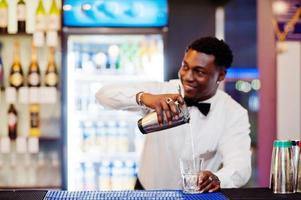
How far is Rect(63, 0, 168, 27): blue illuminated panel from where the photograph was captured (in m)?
4.37

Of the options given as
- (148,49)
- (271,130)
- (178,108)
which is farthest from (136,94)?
(271,130)

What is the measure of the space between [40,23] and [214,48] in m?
2.36

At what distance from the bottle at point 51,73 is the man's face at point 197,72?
7.40ft

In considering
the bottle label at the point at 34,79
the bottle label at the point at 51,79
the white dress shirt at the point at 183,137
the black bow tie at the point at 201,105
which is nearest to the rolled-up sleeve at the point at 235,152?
the white dress shirt at the point at 183,137

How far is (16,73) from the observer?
4590 millimetres

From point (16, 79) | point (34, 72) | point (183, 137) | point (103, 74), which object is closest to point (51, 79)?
point (34, 72)

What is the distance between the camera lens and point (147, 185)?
277 cm

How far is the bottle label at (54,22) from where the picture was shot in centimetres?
445

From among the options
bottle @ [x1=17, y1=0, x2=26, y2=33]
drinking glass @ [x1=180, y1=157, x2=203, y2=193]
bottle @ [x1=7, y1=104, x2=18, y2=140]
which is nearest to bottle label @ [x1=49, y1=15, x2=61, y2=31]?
bottle @ [x1=17, y1=0, x2=26, y2=33]

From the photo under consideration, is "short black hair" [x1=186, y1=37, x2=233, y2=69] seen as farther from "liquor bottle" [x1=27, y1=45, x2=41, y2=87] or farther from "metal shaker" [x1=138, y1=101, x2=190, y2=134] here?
"liquor bottle" [x1=27, y1=45, x2=41, y2=87]

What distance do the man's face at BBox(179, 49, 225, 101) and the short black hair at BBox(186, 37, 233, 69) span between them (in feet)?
0.07

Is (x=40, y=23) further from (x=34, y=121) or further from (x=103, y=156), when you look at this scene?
(x=103, y=156)

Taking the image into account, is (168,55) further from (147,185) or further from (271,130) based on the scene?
(147,185)

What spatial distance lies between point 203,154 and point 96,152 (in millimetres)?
2133
